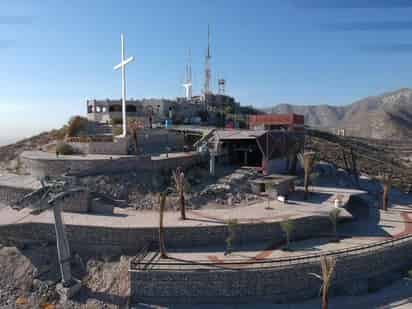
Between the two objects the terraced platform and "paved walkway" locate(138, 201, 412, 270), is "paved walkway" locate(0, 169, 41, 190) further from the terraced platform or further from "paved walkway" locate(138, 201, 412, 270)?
"paved walkway" locate(138, 201, 412, 270)

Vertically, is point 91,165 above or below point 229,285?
above

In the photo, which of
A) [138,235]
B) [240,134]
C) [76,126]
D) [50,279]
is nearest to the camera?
[50,279]

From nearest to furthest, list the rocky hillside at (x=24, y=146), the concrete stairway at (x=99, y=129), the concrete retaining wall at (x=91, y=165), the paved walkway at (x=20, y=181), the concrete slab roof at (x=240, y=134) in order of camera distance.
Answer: the paved walkway at (x=20, y=181) < the concrete retaining wall at (x=91, y=165) < the concrete slab roof at (x=240, y=134) < the rocky hillside at (x=24, y=146) < the concrete stairway at (x=99, y=129)

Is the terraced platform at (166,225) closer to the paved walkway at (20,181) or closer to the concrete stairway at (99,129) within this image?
the paved walkway at (20,181)

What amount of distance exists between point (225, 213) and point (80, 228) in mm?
8218

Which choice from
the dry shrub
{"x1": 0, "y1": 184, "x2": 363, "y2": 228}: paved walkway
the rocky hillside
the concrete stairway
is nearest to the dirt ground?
{"x1": 0, "y1": 184, "x2": 363, "y2": 228}: paved walkway

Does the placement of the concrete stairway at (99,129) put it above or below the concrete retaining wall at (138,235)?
above

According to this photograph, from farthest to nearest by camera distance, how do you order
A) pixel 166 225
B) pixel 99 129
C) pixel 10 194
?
pixel 99 129, pixel 10 194, pixel 166 225

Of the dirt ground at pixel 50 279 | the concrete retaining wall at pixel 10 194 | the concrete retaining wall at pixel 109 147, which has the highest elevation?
the concrete retaining wall at pixel 109 147

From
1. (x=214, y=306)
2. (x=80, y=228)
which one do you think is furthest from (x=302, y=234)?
(x=80, y=228)

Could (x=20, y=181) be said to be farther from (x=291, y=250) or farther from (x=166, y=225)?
(x=291, y=250)

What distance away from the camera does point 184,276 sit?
12.7 m

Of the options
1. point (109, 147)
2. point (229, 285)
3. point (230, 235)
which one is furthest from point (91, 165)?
point (229, 285)

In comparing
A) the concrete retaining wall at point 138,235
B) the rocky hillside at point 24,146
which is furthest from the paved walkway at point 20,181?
the rocky hillside at point 24,146
